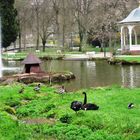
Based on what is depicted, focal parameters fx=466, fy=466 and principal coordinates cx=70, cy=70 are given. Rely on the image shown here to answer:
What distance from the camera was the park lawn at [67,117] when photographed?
1365cm

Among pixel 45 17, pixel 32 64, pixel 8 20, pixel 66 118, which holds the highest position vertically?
pixel 45 17

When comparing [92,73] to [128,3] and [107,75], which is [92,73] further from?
[128,3]

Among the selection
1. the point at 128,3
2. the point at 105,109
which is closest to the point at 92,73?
the point at 105,109

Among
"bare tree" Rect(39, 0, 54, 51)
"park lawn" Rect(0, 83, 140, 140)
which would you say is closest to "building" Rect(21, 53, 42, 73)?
"park lawn" Rect(0, 83, 140, 140)

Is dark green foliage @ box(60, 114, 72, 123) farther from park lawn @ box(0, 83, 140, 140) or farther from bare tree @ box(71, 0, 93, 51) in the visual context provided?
bare tree @ box(71, 0, 93, 51)

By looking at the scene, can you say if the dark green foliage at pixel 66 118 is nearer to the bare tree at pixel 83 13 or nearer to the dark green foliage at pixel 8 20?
the dark green foliage at pixel 8 20

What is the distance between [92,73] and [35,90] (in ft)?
50.3

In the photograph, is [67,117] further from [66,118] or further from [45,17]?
[45,17]

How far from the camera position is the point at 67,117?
16.4m

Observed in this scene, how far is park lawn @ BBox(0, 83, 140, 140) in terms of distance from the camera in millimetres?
13648

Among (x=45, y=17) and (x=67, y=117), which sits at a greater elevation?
(x=45, y=17)

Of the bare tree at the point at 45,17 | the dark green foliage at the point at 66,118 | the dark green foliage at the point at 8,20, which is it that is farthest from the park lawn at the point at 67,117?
the bare tree at the point at 45,17

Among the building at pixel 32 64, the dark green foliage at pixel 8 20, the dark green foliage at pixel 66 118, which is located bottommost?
the dark green foliage at pixel 66 118

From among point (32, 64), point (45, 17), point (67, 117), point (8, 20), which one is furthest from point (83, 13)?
point (67, 117)
